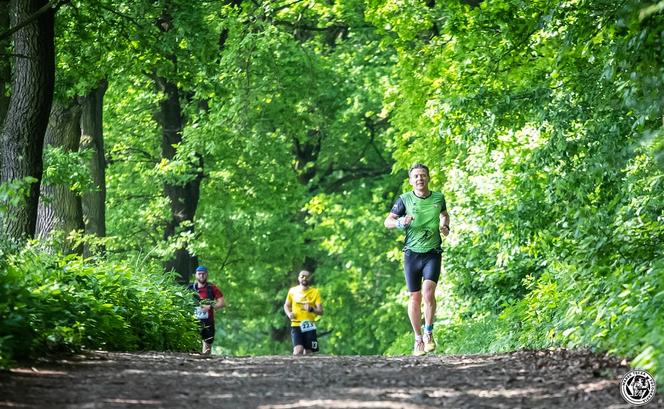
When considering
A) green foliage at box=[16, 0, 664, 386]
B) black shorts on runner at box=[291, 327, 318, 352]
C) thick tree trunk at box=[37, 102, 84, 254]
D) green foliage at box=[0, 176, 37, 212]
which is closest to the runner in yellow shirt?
black shorts on runner at box=[291, 327, 318, 352]

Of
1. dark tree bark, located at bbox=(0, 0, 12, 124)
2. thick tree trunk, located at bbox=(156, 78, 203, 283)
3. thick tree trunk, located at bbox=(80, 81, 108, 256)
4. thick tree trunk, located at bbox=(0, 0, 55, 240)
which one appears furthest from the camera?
thick tree trunk, located at bbox=(156, 78, 203, 283)

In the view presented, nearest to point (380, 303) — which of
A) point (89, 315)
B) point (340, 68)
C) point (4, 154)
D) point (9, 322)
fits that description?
point (340, 68)

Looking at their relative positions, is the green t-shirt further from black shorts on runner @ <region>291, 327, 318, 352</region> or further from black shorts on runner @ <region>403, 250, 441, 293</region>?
black shorts on runner @ <region>291, 327, 318, 352</region>

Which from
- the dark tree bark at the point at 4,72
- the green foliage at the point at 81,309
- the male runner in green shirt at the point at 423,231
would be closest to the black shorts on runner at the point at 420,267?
the male runner in green shirt at the point at 423,231

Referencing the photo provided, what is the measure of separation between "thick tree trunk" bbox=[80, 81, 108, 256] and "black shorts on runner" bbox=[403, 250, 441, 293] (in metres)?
11.8

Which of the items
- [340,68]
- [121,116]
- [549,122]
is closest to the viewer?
[549,122]

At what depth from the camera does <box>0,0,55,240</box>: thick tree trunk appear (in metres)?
15.0

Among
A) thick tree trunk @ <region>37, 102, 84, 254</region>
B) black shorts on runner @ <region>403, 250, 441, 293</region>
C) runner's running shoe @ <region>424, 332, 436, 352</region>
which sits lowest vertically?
runner's running shoe @ <region>424, 332, 436, 352</region>

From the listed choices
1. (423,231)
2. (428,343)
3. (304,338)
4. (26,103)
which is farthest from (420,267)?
(304,338)

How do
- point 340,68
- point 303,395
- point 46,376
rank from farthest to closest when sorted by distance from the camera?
point 340,68 → point 46,376 → point 303,395

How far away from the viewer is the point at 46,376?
29.1 feet

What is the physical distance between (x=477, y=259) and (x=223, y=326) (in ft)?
84.0

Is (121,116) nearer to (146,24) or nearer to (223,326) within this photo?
(146,24)

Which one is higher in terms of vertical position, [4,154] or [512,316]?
[4,154]
